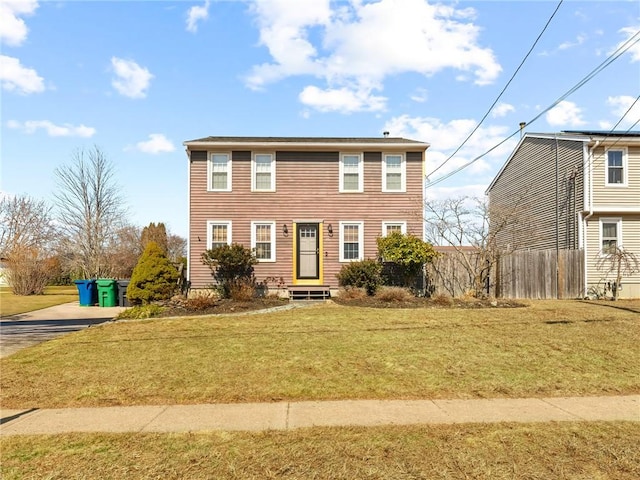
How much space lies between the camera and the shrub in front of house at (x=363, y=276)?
15.6m

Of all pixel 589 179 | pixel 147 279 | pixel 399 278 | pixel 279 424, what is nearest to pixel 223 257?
pixel 147 279

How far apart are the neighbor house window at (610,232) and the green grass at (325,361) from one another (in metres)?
8.13

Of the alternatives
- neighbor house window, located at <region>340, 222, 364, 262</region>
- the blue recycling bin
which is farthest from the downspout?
the blue recycling bin

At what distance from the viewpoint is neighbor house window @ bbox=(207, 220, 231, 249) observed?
55.9 ft

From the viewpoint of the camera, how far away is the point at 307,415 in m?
5.01

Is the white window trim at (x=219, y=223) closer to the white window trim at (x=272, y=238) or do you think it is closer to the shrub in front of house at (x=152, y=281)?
the white window trim at (x=272, y=238)

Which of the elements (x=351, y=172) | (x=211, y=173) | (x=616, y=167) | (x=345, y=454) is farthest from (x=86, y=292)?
(x=616, y=167)

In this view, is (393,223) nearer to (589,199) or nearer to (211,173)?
(211,173)

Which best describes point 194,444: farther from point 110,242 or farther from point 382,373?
point 110,242

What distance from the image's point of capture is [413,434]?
434 cm

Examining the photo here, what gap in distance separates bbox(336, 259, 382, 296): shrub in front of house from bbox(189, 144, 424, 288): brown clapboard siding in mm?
1184

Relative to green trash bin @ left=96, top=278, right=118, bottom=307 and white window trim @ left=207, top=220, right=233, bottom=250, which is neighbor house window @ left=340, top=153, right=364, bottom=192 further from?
green trash bin @ left=96, top=278, right=118, bottom=307

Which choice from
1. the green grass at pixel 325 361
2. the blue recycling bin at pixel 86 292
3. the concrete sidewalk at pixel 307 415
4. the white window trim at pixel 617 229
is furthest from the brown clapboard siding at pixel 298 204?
the concrete sidewalk at pixel 307 415

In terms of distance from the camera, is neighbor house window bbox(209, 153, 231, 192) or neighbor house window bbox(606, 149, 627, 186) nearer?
neighbor house window bbox(209, 153, 231, 192)
